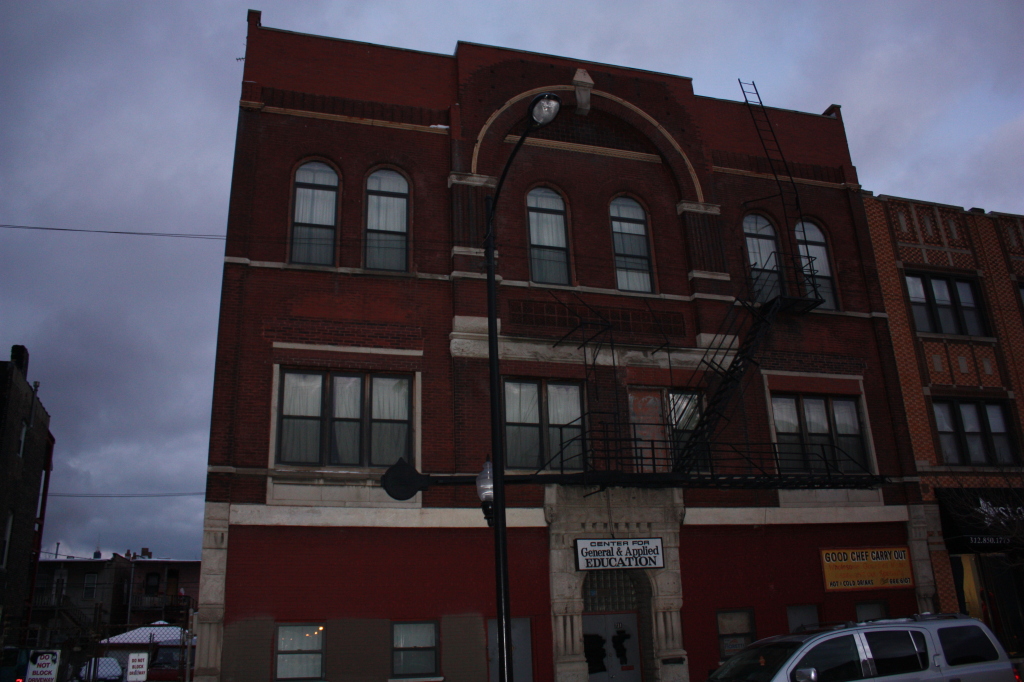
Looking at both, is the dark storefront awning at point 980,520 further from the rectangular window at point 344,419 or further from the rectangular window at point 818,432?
the rectangular window at point 344,419

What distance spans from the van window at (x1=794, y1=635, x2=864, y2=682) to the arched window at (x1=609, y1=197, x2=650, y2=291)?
1009cm

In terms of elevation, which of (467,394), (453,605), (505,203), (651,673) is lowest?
(651,673)

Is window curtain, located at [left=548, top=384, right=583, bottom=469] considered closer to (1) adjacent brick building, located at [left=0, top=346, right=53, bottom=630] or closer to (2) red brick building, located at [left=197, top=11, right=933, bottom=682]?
(2) red brick building, located at [left=197, top=11, right=933, bottom=682]

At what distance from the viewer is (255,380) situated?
1520cm

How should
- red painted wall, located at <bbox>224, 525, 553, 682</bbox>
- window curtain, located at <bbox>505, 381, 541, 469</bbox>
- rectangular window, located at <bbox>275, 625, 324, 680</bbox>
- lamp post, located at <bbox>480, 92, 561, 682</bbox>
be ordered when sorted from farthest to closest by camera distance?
window curtain, located at <bbox>505, 381, 541, 469</bbox> < red painted wall, located at <bbox>224, 525, 553, 682</bbox> < rectangular window, located at <bbox>275, 625, 324, 680</bbox> < lamp post, located at <bbox>480, 92, 561, 682</bbox>

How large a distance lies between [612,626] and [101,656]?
22.5 metres

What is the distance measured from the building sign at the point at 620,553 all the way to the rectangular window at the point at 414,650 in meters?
3.21

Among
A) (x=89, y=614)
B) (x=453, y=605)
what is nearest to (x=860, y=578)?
(x=453, y=605)

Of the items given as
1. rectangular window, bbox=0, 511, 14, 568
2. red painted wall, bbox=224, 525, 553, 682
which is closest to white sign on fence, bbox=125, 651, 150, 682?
red painted wall, bbox=224, 525, 553, 682

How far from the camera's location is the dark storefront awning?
17.5 meters

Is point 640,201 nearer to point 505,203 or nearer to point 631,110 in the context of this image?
point 631,110

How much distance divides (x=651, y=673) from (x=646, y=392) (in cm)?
581

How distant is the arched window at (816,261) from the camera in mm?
20141

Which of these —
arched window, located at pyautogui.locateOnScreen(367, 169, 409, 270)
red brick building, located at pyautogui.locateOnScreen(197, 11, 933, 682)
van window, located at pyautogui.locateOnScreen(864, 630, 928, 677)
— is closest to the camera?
van window, located at pyautogui.locateOnScreen(864, 630, 928, 677)
